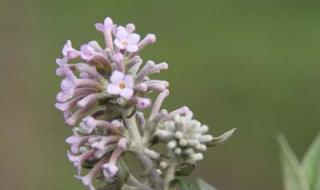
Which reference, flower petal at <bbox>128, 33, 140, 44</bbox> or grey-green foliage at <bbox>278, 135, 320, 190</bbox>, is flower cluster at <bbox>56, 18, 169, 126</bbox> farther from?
grey-green foliage at <bbox>278, 135, 320, 190</bbox>

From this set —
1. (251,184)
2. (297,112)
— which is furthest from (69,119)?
(297,112)

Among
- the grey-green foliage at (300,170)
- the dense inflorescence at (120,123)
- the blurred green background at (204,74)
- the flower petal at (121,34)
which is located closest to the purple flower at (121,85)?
the dense inflorescence at (120,123)

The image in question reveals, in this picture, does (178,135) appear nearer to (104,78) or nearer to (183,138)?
(183,138)

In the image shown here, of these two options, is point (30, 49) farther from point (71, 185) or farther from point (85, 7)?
point (71, 185)

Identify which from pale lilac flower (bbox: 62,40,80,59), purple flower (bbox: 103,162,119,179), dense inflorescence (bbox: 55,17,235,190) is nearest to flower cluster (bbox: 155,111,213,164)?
dense inflorescence (bbox: 55,17,235,190)

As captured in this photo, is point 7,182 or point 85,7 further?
point 85,7

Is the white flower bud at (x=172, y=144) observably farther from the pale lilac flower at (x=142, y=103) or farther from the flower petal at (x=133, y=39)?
the flower petal at (x=133, y=39)

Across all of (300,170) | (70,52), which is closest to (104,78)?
(70,52)
